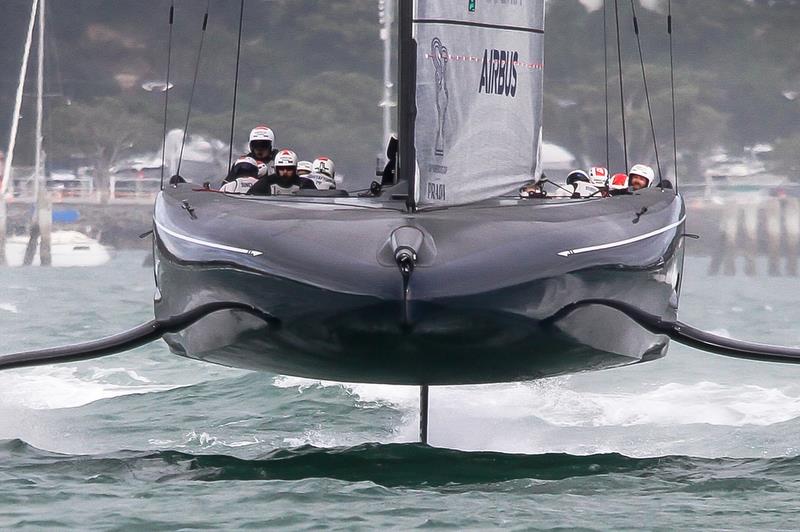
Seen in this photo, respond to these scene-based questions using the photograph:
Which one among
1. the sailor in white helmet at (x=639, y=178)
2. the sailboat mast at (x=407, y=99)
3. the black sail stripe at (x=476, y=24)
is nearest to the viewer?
the sailboat mast at (x=407, y=99)

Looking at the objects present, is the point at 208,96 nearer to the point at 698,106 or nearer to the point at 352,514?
the point at 698,106

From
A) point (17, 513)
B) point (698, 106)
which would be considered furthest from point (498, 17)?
point (698, 106)

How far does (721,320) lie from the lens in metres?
22.8

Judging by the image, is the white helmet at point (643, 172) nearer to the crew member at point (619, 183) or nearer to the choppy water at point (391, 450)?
the crew member at point (619, 183)

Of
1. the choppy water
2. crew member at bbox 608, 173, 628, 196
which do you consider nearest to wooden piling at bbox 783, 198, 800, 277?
the choppy water

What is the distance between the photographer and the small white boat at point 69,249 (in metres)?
38.8

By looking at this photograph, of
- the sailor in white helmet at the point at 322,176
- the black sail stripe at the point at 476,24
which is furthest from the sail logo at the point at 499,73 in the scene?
the sailor in white helmet at the point at 322,176

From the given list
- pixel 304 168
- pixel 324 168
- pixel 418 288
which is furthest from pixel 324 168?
pixel 418 288

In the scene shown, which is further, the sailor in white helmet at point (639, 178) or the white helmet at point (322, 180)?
the sailor in white helmet at point (639, 178)

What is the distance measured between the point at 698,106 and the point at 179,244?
37.4 m

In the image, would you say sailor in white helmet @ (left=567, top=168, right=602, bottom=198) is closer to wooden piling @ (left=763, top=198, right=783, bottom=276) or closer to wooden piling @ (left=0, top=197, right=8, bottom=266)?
wooden piling @ (left=763, top=198, right=783, bottom=276)

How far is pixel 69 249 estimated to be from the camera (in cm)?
3988

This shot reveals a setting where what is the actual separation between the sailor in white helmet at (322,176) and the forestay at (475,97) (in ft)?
4.92

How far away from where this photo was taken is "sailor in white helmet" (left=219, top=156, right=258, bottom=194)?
29.6 ft
